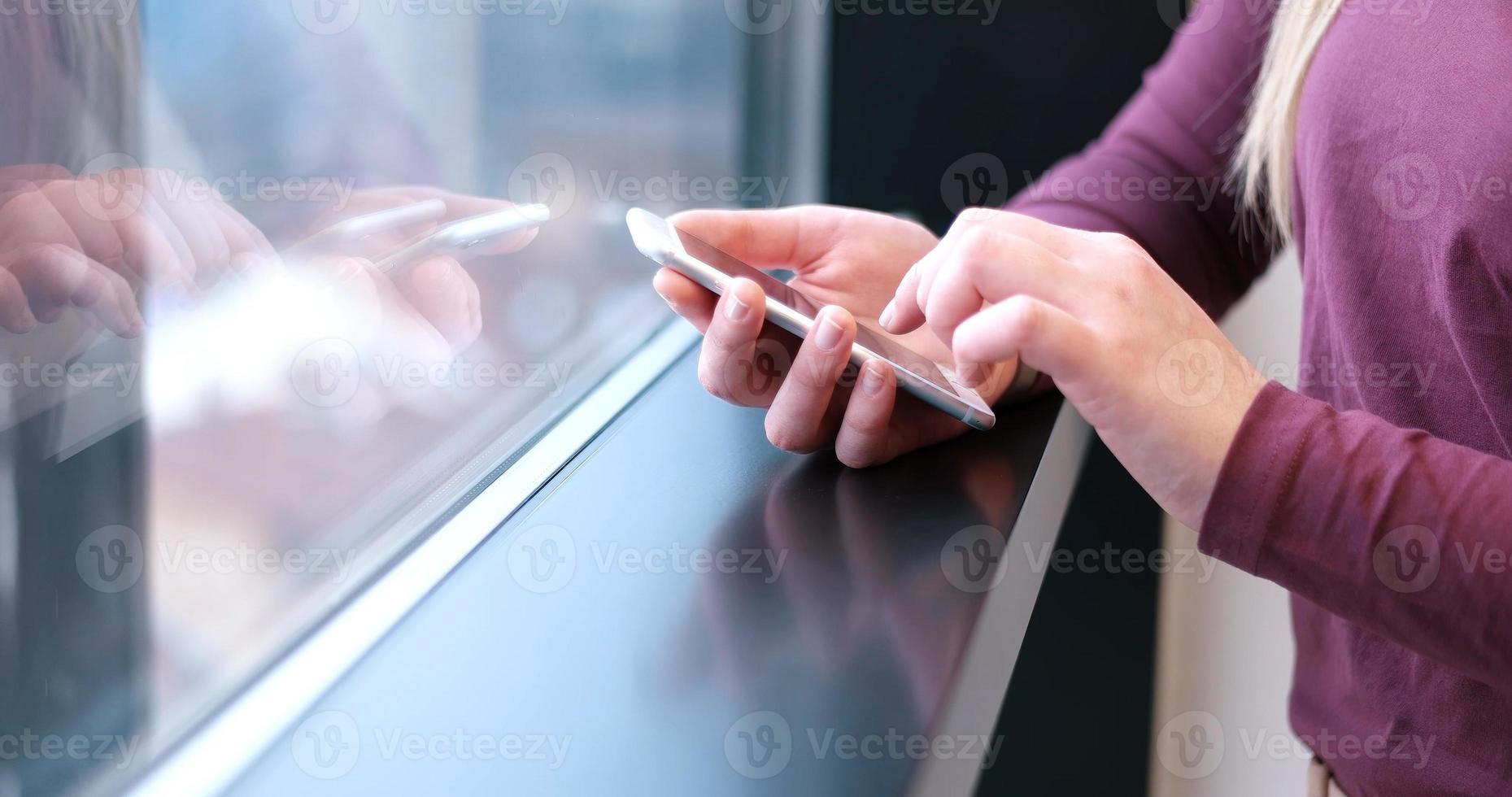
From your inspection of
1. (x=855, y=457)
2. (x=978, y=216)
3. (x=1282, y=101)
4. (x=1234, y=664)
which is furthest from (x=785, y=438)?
(x=1234, y=664)

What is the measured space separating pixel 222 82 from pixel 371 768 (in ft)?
0.76

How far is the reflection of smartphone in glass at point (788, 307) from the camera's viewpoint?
1.64 feet

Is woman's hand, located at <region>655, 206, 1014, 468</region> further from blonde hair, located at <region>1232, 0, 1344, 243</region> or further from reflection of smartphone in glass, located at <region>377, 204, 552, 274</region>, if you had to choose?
blonde hair, located at <region>1232, 0, 1344, 243</region>

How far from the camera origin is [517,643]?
0.40m

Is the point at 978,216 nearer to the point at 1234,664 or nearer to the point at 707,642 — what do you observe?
the point at 707,642

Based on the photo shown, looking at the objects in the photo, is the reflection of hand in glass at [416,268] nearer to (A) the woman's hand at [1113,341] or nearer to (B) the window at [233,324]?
(B) the window at [233,324]

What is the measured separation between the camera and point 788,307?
518mm

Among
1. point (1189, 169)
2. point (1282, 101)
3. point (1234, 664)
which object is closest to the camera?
point (1282, 101)

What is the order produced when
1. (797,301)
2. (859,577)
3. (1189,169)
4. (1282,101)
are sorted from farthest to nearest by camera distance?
1. (1189,169)
2. (1282,101)
3. (797,301)
4. (859,577)

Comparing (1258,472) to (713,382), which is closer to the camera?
(1258,472)

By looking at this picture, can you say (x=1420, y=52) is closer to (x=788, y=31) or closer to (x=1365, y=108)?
(x=1365, y=108)

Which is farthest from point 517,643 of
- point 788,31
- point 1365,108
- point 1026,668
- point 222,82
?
point 1026,668

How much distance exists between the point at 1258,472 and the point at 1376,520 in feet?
0.15

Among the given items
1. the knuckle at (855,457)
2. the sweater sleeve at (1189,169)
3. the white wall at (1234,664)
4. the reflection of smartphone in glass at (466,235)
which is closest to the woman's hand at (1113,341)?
the knuckle at (855,457)
